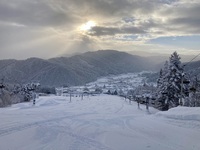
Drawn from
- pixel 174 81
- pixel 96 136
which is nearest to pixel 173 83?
pixel 174 81

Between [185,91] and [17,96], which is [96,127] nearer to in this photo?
[185,91]

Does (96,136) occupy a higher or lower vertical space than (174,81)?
lower

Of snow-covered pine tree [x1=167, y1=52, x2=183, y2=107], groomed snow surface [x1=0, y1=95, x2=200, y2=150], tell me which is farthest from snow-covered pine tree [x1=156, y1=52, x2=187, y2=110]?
groomed snow surface [x1=0, y1=95, x2=200, y2=150]

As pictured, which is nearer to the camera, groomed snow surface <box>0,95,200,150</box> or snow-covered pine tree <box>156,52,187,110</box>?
groomed snow surface <box>0,95,200,150</box>

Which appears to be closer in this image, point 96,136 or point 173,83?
point 96,136

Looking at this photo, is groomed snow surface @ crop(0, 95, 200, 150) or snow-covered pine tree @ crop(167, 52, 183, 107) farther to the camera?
snow-covered pine tree @ crop(167, 52, 183, 107)

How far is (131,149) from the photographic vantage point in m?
13.1

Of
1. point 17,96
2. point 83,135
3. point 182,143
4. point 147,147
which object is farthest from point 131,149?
point 17,96

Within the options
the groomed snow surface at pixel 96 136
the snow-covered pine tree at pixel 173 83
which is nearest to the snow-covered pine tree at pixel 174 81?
the snow-covered pine tree at pixel 173 83

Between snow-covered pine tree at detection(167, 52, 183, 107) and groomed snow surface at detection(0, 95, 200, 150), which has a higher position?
snow-covered pine tree at detection(167, 52, 183, 107)

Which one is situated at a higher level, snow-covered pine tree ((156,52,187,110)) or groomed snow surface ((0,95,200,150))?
snow-covered pine tree ((156,52,187,110))

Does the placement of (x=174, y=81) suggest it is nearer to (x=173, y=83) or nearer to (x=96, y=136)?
(x=173, y=83)

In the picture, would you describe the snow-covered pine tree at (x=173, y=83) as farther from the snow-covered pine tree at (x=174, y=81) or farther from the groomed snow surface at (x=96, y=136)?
the groomed snow surface at (x=96, y=136)

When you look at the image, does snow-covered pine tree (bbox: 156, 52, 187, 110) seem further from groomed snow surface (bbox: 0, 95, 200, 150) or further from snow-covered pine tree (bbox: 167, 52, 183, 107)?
groomed snow surface (bbox: 0, 95, 200, 150)
